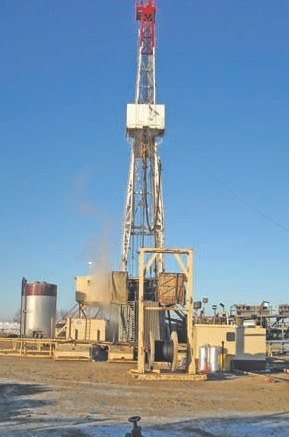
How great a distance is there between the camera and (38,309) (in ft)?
123

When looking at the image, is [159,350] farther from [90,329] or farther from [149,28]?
[149,28]

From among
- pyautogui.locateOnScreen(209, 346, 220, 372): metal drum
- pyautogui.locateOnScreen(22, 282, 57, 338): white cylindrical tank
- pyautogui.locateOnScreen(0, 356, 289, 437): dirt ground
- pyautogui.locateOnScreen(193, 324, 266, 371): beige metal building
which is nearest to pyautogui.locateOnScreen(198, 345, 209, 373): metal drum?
pyautogui.locateOnScreen(209, 346, 220, 372): metal drum

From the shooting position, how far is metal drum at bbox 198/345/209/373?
2270cm

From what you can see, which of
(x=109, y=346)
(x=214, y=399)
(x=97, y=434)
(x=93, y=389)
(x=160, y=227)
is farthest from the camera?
(x=160, y=227)

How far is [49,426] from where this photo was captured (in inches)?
418

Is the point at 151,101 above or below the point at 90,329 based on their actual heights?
above

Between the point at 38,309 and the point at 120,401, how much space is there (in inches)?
951

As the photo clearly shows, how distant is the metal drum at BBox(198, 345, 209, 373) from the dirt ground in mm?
1388

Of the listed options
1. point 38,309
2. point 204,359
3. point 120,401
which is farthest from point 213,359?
point 38,309

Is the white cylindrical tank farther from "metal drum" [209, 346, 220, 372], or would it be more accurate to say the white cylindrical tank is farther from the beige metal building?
"metal drum" [209, 346, 220, 372]

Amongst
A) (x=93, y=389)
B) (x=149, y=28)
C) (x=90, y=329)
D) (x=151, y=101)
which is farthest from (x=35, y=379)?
(x=149, y=28)

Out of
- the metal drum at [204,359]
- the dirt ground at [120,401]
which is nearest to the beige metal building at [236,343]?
the metal drum at [204,359]

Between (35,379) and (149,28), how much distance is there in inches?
1298

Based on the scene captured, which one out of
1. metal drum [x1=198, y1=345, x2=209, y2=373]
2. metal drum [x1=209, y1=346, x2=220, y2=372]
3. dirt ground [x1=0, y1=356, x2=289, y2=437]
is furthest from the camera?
metal drum [x1=209, y1=346, x2=220, y2=372]
